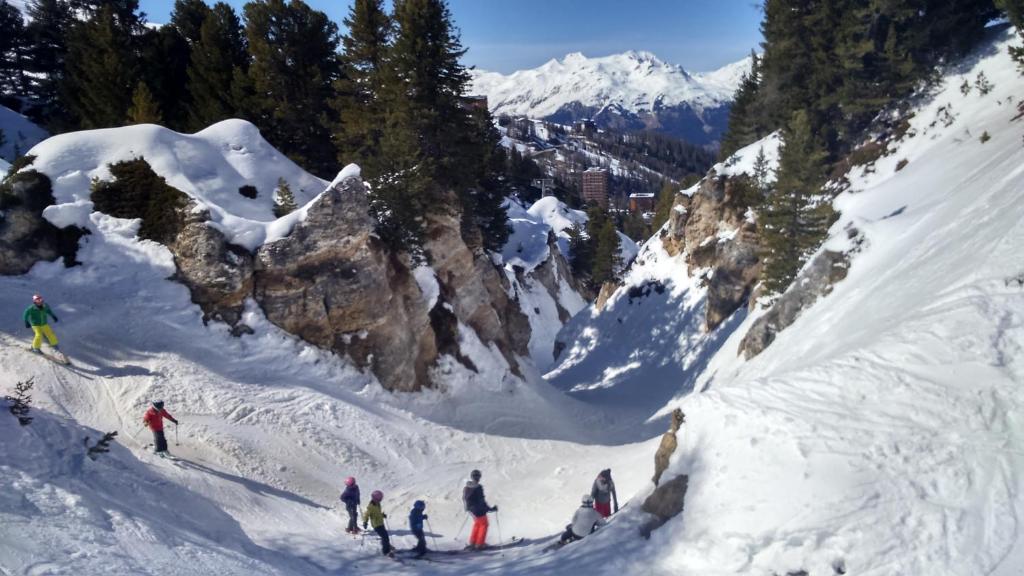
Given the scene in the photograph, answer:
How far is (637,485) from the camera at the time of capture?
16953mm

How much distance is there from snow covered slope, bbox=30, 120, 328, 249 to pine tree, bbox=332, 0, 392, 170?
3.09m

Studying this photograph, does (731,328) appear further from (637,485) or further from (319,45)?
(319,45)

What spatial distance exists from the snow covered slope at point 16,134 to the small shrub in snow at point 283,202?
42.7ft

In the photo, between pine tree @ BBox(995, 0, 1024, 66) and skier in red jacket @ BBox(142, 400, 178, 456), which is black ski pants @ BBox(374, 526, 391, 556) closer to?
skier in red jacket @ BBox(142, 400, 178, 456)

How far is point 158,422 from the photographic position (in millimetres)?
13281

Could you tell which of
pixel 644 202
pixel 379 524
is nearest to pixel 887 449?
pixel 379 524

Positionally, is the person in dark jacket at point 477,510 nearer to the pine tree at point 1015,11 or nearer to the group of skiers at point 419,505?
the group of skiers at point 419,505

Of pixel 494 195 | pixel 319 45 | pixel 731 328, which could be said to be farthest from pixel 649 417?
pixel 319 45

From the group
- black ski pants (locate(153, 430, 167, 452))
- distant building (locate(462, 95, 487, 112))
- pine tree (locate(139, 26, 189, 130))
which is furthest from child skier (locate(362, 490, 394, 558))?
pine tree (locate(139, 26, 189, 130))

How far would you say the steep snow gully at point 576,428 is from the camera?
24.2ft

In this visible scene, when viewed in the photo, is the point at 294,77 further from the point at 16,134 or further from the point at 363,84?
the point at 16,134

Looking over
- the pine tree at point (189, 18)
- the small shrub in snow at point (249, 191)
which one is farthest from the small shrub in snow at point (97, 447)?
the pine tree at point (189, 18)

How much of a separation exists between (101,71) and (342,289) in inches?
652

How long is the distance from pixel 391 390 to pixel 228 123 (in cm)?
1234
